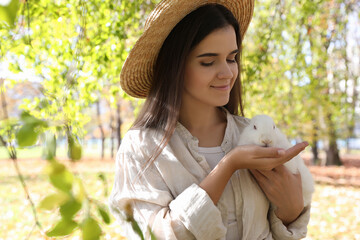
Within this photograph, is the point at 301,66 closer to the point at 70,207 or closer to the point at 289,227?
the point at 289,227

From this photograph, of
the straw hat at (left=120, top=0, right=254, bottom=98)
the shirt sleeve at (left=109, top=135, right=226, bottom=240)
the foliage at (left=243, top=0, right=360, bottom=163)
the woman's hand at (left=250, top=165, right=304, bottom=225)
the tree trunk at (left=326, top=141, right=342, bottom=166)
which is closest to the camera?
the shirt sleeve at (left=109, top=135, right=226, bottom=240)

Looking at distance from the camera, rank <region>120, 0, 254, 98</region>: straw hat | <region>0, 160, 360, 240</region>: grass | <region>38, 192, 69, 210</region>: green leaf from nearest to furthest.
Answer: <region>38, 192, 69, 210</region>: green leaf → <region>120, 0, 254, 98</region>: straw hat → <region>0, 160, 360, 240</region>: grass

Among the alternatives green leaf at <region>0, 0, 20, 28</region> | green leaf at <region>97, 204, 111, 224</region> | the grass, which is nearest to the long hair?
green leaf at <region>97, 204, 111, 224</region>

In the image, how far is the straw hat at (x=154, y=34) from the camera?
5.43 ft

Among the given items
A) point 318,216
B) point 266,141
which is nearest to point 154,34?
point 266,141

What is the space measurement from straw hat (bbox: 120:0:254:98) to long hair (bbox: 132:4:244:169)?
0.04 meters

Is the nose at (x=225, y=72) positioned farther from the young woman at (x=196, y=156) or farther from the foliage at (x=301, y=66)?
the foliage at (x=301, y=66)

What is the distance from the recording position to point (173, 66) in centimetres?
167

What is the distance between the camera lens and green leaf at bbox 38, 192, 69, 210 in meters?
0.47

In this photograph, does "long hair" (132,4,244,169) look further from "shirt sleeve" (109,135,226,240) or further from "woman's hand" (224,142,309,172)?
"woman's hand" (224,142,309,172)

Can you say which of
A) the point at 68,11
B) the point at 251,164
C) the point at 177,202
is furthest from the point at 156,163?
the point at 68,11

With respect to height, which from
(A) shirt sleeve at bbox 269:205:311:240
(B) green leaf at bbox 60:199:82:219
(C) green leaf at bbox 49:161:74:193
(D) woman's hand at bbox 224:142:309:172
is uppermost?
(C) green leaf at bbox 49:161:74:193

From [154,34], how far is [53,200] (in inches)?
52.6

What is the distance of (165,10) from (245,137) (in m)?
0.70
